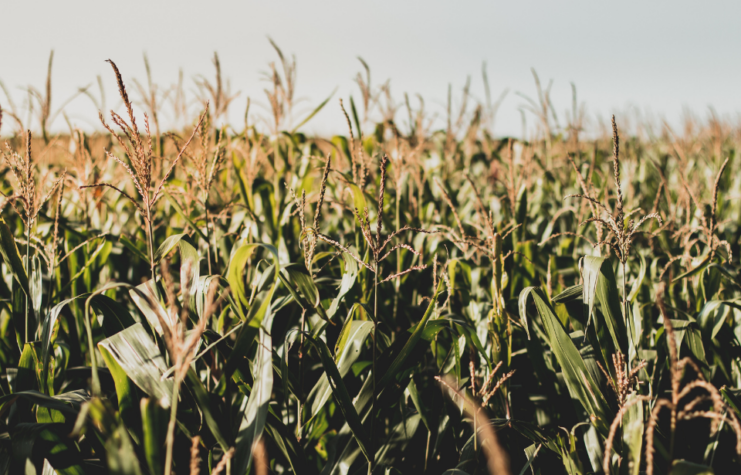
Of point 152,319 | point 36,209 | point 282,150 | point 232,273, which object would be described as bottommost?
point 152,319

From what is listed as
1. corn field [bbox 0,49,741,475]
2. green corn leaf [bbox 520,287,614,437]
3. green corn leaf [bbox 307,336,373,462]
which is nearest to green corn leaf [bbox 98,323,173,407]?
corn field [bbox 0,49,741,475]

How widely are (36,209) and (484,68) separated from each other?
12.3 feet

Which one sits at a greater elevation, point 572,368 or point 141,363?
point 141,363

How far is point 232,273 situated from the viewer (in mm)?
1217

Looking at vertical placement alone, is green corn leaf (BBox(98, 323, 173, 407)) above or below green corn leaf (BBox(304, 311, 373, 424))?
above

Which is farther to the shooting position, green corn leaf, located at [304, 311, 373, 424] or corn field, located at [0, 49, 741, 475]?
green corn leaf, located at [304, 311, 373, 424]

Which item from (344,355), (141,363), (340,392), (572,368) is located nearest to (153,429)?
(141,363)

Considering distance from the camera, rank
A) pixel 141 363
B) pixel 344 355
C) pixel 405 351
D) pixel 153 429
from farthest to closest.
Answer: pixel 344 355 < pixel 405 351 < pixel 141 363 < pixel 153 429

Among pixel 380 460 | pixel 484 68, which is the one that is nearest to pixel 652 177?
pixel 484 68

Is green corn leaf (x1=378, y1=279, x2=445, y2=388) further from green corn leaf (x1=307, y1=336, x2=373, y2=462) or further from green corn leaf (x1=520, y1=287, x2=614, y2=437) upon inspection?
green corn leaf (x1=520, y1=287, x2=614, y2=437)

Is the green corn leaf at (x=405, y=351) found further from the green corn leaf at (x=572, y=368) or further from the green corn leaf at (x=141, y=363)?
the green corn leaf at (x=141, y=363)

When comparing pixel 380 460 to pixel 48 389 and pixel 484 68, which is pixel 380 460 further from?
pixel 484 68

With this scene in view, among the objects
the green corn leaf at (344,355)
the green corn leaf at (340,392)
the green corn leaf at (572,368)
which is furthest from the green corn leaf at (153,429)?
the green corn leaf at (572,368)

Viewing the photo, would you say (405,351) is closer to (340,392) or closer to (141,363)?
(340,392)
